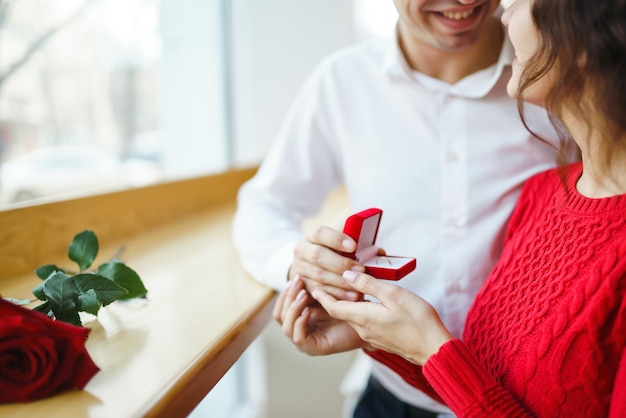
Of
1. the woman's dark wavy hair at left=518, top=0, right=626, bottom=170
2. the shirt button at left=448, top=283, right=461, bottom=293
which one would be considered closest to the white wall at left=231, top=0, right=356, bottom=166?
the shirt button at left=448, top=283, right=461, bottom=293

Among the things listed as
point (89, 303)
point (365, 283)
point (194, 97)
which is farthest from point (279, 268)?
point (194, 97)

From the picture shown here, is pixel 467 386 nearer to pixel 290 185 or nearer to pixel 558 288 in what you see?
pixel 558 288

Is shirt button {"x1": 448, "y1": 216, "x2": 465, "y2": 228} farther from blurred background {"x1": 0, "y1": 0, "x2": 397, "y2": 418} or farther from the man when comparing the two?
blurred background {"x1": 0, "y1": 0, "x2": 397, "y2": 418}

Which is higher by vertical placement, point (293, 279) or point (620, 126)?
point (620, 126)

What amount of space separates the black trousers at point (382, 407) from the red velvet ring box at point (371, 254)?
16.4 inches

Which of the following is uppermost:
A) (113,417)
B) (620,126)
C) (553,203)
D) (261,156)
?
(620,126)

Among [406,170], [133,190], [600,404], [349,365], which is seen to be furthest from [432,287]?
[349,365]

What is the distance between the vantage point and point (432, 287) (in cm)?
100

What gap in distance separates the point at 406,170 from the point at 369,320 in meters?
0.35

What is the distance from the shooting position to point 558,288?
728 mm

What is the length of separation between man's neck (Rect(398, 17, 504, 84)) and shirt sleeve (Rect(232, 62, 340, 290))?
20 cm

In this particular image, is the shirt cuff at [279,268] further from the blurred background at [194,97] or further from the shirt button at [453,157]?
the blurred background at [194,97]

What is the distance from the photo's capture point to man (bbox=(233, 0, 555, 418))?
0.97 metres

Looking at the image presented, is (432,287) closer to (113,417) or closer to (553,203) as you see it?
(553,203)
